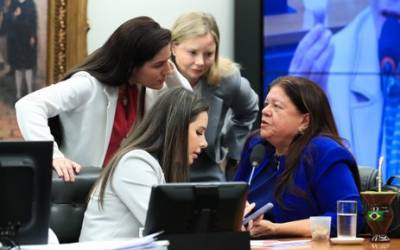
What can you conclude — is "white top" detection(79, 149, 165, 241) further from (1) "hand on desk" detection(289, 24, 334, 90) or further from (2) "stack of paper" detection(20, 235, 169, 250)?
(1) "hand on desk" detection(289, 24, 334, 90)

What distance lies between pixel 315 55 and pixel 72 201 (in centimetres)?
237

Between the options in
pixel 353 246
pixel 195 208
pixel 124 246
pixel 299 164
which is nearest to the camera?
pixel 124 246

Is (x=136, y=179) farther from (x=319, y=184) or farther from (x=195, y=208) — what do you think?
(x=319, y=184)

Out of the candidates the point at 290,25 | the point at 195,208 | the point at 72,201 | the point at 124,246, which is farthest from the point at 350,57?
the point at 124,246

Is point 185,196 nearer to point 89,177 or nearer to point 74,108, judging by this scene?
point 89,177

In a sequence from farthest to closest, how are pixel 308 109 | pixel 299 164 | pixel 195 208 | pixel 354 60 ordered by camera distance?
1. pixel 354 60
2. pixel 308 109
3. pixel 299 164
4. pixel 195 208

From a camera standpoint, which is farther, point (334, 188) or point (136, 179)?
point (334, 188)

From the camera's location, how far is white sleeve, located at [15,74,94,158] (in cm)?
348

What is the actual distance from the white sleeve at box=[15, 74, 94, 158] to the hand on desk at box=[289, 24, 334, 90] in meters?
1.89

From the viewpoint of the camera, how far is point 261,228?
315cm

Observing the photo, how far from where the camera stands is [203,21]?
4121mm

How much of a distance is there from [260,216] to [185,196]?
2.73 feet

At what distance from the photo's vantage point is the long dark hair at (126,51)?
363 centimetres

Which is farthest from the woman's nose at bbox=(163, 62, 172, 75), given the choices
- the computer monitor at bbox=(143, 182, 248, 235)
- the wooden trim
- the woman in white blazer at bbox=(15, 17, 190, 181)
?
the computer monitor at bbox=(143, 182, 248, 235)
